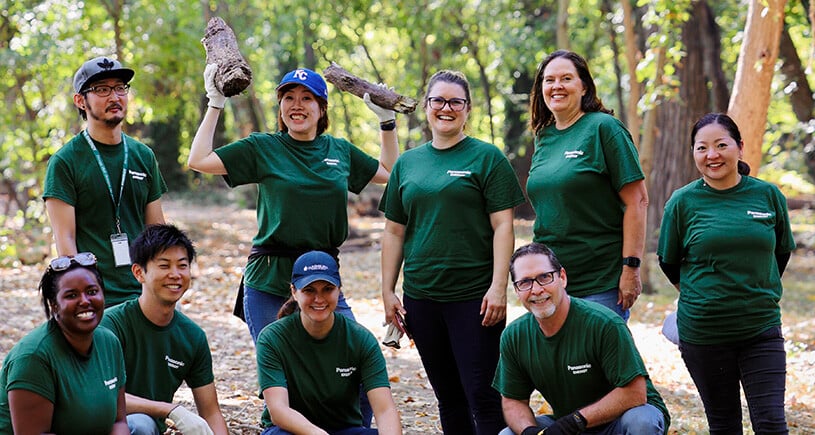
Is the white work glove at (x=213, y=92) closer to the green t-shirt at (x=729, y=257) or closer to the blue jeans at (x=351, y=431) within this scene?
the blue jeans at (x=351, y=431)

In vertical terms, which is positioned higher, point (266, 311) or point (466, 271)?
point (466, 271)

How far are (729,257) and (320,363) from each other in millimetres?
1998

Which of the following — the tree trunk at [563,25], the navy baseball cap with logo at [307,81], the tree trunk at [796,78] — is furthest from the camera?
the tree trunk at [796,78]

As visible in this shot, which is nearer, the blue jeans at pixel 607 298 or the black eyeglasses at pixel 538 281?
the black eyeglasses at pixel 538 281

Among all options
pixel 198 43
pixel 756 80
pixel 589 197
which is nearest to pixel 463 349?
pixel 589 197

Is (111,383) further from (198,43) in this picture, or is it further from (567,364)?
(198,43)

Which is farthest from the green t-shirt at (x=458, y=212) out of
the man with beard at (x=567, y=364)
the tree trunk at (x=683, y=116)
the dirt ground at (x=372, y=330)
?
the tree trunk at (x=683, y=116)

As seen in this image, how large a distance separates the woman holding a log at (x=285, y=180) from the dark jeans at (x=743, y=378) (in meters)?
1.79

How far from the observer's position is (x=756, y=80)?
7.10 meters

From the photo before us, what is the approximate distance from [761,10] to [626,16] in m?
3.12

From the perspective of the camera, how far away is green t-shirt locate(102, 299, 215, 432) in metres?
4.17

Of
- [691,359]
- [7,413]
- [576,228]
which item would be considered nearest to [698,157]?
[576,228]

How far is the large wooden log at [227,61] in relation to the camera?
473cm

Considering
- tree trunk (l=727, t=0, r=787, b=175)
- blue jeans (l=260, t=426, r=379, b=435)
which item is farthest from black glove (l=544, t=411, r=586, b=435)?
tree trunk (l=727, t=0, r=787, b=175)
